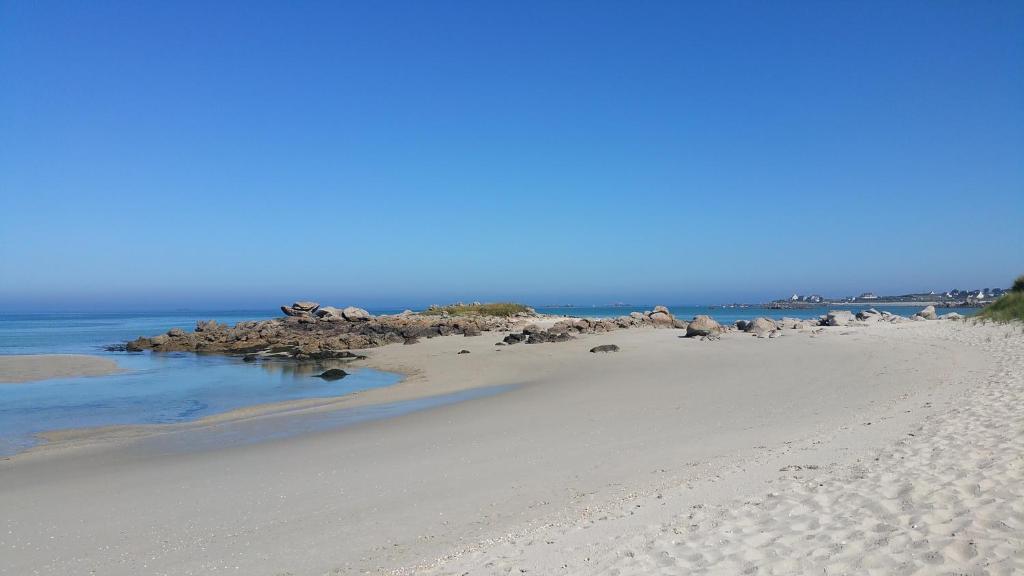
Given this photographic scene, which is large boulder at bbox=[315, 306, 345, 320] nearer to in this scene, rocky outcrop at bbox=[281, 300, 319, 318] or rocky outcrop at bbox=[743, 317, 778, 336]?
rocky outcrop at bbox=[281, 300, 319, 318]

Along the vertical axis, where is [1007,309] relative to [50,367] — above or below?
above

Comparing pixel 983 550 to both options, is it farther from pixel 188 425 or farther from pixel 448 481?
pixel 188 425

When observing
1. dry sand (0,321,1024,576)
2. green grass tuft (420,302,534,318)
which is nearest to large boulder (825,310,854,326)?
dry sand (0,321,1024,576)

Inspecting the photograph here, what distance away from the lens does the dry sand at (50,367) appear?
23078mm

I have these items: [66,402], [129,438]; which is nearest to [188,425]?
[129,438]

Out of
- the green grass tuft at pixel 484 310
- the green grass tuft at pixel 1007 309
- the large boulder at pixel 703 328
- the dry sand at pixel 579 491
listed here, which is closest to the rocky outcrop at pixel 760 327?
the large boulder at pixel 703 328

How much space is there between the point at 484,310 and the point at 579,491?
5162cm

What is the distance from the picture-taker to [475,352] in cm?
2727

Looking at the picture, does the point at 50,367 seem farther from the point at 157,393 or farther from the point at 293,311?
the point at 293,311

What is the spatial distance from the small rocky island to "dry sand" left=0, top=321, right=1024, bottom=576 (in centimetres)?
1691

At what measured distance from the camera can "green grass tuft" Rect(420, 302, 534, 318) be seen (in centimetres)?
5656

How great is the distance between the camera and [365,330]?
130 feet

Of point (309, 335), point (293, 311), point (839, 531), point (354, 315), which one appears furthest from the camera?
point (293, 311)

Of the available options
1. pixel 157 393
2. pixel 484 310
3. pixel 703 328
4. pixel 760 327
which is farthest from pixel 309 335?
pixel 760 327
